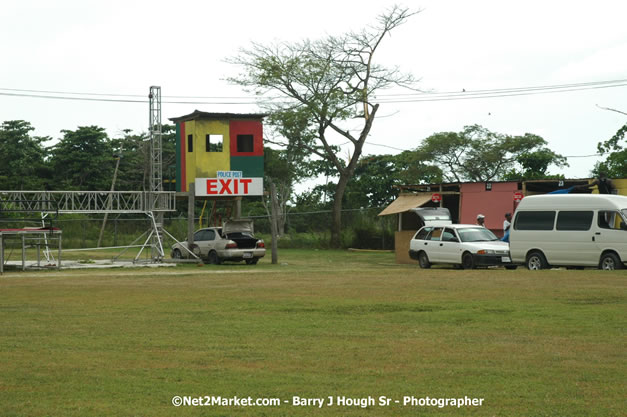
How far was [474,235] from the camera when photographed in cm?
3041

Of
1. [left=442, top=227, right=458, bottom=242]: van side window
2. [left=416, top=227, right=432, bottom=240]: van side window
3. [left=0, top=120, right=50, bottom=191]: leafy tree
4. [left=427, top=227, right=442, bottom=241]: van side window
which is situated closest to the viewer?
[left=442, top=227, right=458, bottom=242]: van side window

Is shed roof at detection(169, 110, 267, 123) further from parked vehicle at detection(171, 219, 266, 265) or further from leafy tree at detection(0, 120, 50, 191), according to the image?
leafy tree at detection(0, 120, 50, 191)

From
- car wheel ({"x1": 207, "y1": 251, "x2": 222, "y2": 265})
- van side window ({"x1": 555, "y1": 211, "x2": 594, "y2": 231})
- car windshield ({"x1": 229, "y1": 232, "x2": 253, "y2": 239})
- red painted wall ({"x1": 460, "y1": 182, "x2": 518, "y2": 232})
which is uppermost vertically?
red painted wall ({"x1": 460, "y1": 182, "x2": 518, "y2": 232})

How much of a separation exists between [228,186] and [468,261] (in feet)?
43.7

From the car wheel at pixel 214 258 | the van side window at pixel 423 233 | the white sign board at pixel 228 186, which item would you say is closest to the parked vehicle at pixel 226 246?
the car wheel at pixel 214 258

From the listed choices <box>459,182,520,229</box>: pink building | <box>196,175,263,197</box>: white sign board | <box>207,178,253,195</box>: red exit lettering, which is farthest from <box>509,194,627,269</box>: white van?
<box>207,178,253,195</box>: red exit lettering

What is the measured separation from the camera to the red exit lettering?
128 feet

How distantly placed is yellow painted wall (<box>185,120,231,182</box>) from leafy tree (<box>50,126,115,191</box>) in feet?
99.1

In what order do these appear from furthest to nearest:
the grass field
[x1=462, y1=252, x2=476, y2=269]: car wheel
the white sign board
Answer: the white sign board
[x1=462, y1=252, x2=476, y2=269]: car wheel
the grass field

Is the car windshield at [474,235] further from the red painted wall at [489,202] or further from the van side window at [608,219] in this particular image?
the red painted wall at [489,202]

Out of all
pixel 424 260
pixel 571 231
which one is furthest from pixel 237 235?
pixel 571 231

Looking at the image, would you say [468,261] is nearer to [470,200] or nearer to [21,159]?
[470,200]

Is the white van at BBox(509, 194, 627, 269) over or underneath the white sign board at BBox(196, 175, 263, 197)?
underneath

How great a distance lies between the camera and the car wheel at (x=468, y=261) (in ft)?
96.6
